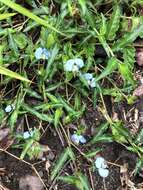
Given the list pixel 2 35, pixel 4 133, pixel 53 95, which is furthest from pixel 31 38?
pixel 4 133

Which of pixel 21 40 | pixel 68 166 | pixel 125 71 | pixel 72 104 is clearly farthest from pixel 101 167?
pixel 21 40

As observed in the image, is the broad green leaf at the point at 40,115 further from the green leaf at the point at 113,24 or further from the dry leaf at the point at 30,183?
the green leaf at the point at 113,24

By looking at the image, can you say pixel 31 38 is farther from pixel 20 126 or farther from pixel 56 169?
pixel 56 169

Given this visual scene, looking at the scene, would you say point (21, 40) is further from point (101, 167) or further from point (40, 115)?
point (101, 167)

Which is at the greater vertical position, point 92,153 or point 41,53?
point 41,53

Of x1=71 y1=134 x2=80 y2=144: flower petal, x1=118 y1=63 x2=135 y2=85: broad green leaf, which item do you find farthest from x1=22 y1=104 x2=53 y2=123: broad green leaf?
x1=118 y1=63 x2=135 y2=85: broad green leaf

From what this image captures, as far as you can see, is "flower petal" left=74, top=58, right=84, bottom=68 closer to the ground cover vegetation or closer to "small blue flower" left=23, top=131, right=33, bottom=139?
the ground cover vegetation
